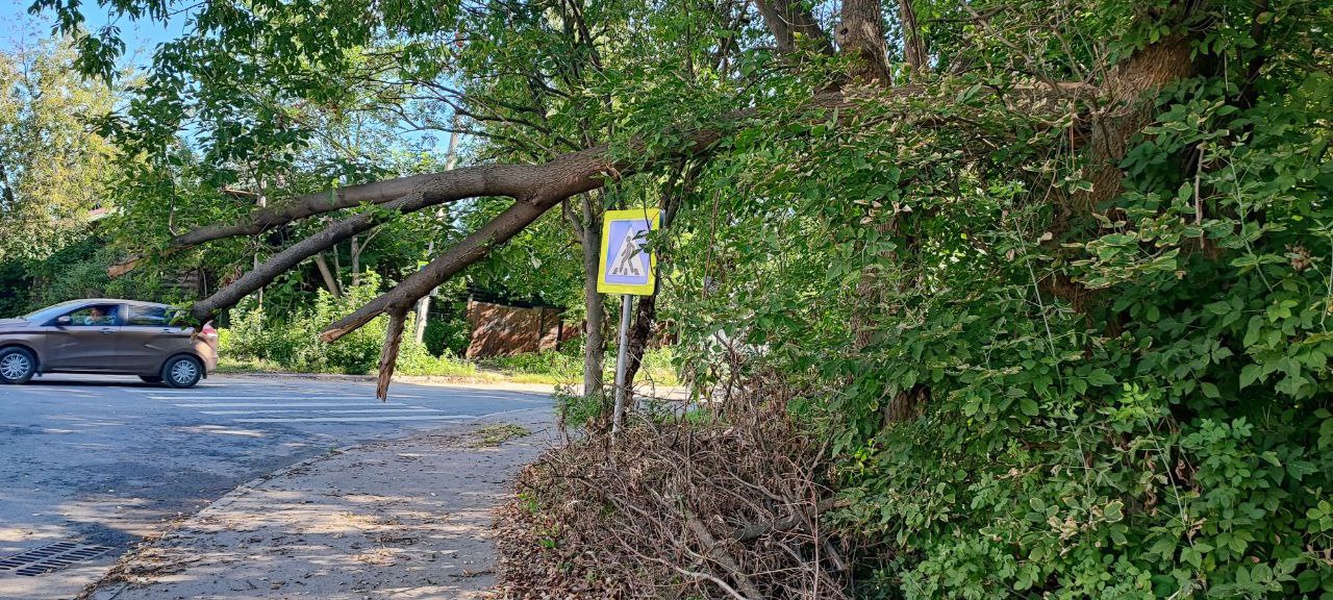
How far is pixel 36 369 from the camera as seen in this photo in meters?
15.4

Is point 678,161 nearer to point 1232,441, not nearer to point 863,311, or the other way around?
point 863,311

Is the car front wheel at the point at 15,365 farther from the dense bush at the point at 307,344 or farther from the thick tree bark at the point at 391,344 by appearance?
the thick tree bark at the point at 391,344

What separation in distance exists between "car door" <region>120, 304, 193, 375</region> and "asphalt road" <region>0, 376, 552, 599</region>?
47 centimetres

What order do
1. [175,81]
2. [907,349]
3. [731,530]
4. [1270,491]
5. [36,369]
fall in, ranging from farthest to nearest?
[36,369]
[175,81]
[731,530]
[907,349]
[1270,491]

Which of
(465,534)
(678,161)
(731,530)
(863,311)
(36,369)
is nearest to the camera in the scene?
(863,311)

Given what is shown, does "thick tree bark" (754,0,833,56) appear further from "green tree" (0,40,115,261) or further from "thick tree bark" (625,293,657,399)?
"green tree" (0,40,115,261)

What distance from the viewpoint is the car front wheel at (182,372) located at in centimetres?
1672

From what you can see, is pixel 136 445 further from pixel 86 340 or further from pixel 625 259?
pixel 625 259

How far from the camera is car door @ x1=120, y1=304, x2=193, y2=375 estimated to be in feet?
52.6

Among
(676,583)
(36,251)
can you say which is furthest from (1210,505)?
(36,251)

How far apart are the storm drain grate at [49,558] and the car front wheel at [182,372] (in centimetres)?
1133

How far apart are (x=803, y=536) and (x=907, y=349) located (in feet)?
4.32

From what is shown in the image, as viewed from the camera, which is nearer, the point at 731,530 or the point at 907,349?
the point at 907,349

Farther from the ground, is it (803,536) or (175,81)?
(175,81)
